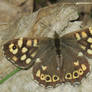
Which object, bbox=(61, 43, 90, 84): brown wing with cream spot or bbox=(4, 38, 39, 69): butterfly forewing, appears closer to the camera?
bbox=(61, 43, 90, 84): brown wing with cream spot

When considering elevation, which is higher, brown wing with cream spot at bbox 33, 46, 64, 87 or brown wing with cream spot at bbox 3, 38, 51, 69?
brown wing with cream spot at bbox 3, 38, 51, 69

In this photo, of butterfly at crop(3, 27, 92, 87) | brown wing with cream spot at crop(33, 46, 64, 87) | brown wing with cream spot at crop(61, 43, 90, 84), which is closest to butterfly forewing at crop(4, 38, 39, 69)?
butterfly at crop(3, 27, 92, 87)

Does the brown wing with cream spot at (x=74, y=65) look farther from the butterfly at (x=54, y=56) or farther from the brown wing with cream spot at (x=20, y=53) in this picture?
the brown wing with cream spot at (x=20, y=53)

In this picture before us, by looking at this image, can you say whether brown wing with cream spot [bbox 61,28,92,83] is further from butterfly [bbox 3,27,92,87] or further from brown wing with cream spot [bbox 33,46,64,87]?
brown wing with cream spot [bbox 33,46,64,87]

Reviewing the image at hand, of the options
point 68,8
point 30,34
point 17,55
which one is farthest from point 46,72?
point 68,8

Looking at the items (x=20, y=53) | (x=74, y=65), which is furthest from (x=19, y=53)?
(x=74, y=65)

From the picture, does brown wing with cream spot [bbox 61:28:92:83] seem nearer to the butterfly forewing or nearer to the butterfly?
the butterfly

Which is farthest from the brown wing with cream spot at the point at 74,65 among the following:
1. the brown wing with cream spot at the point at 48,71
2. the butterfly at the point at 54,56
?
the brown wing with cream spot at the point at 48,71
